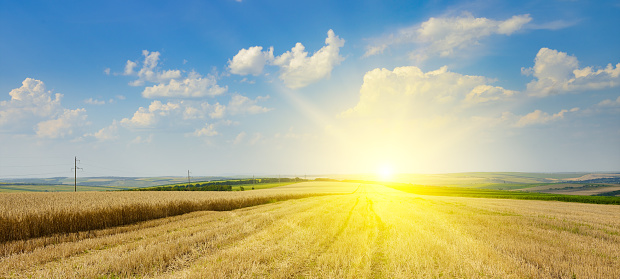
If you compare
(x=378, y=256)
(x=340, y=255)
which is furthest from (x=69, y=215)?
(x=378, y=256)

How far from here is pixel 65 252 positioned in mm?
9250

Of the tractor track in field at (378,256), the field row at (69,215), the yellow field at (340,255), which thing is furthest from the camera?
the field row at (69,215)

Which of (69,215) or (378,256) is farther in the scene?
(69,215)

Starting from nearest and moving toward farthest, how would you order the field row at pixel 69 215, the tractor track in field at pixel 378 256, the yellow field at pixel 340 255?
the yellow field at pixel 340 255
the tractor track in field at pixel 378 256
the field row at pixel 69 215

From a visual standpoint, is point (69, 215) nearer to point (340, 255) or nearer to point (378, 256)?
point (340, 255)

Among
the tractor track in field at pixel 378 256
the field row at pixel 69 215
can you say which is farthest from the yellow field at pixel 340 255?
the field row at pixel 69 215

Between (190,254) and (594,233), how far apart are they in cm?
1593

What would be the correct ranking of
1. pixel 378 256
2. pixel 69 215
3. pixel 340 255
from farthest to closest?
1. pixel 69 215
2. pixel 378 256
3. pixel 340 255

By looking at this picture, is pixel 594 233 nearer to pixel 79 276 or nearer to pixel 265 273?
pixel 265 273

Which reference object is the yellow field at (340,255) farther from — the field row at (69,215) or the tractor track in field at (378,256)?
the field row at (69,215)

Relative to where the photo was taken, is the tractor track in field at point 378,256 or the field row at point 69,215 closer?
the tractor track in field at point 378,256

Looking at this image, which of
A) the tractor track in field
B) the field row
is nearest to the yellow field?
the tractor track in field

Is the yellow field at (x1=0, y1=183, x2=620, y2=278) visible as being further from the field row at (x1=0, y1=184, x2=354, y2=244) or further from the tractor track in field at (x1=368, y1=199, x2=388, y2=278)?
the field row at (x1=0, y1=184, x2=354, y2=244)

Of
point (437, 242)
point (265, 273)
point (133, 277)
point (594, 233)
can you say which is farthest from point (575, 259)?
point (133, 277)
